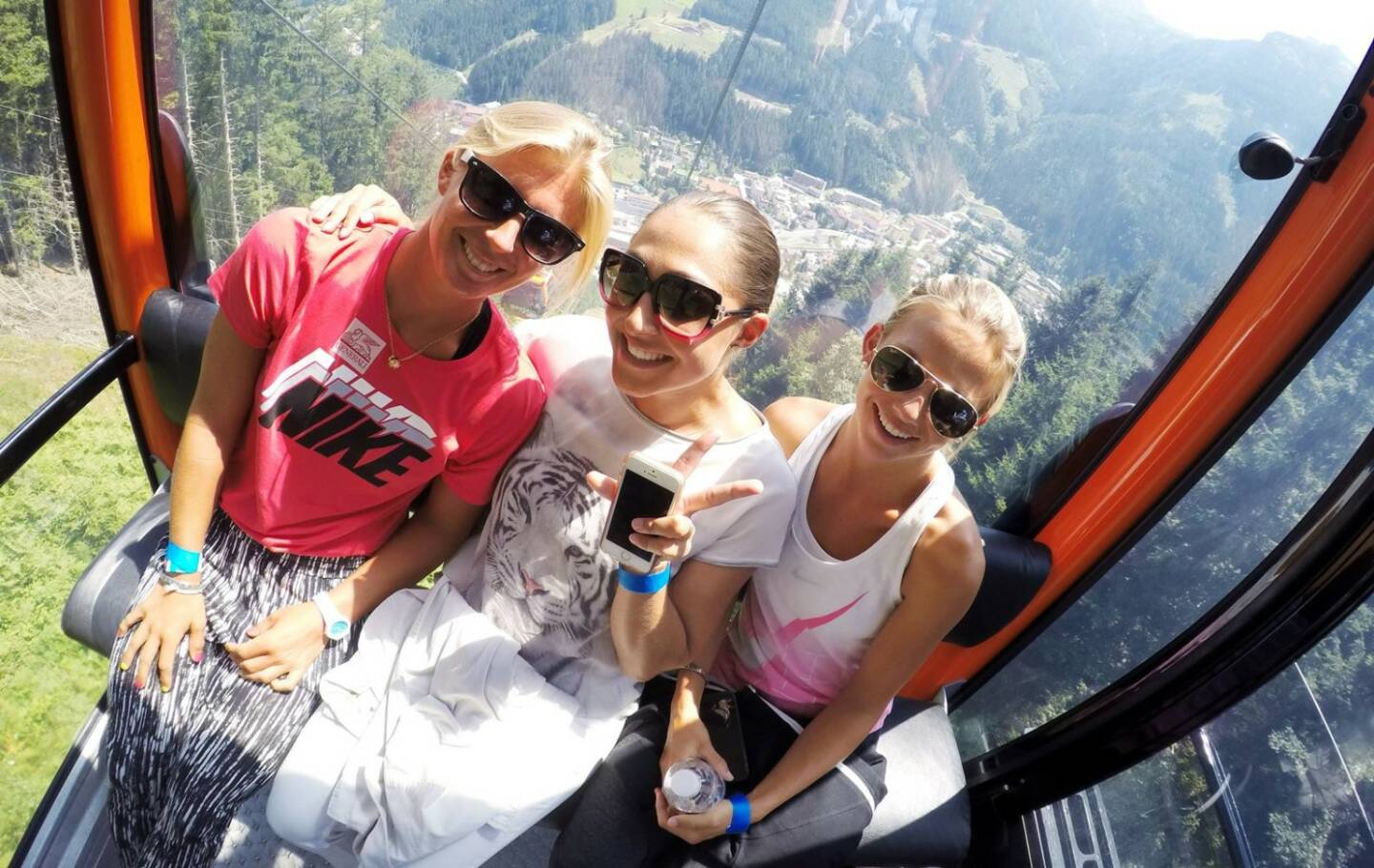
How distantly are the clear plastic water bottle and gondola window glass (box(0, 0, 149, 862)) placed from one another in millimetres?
1603

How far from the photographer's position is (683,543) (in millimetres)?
1352

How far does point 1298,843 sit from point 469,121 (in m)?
2.23

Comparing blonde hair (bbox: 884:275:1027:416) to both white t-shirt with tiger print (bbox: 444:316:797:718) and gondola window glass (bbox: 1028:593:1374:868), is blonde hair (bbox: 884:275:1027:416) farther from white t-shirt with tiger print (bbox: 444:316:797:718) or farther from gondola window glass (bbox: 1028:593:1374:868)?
gondola window glass (bbox: 1028:593:1374:868)

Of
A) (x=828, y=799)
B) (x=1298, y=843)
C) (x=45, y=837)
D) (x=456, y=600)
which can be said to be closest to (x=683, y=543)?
(x=456, y=600)

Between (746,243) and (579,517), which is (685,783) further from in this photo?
(746,243)

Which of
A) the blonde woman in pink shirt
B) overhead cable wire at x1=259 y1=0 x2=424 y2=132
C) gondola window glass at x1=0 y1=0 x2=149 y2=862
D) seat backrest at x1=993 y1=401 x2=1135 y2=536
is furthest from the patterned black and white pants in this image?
seat backrest at x1=993 y1=401 x2=1135 y2=536

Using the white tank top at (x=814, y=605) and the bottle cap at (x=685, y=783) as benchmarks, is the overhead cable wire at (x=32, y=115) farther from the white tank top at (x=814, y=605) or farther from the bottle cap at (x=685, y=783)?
the bottle cap at (x=685, y=783)

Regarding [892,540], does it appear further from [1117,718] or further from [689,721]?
[1117,718]

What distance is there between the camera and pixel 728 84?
5.73 feet

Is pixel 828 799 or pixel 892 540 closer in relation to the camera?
pixel 892 540

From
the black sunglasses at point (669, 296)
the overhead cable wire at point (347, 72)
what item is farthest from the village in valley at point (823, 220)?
the black sunglasses at point (669, 296)

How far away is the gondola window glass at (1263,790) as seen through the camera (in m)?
1.49

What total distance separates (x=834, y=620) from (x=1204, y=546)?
0.85 m

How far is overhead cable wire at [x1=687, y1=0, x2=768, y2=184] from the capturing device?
166 cm
